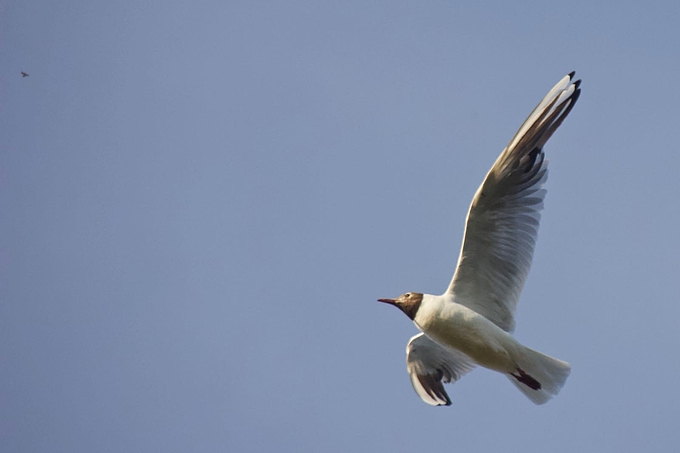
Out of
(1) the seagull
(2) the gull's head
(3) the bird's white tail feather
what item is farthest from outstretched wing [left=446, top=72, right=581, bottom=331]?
(3) the bird's white tail feather

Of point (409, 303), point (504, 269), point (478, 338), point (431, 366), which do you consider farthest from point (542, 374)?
point (431, 366)

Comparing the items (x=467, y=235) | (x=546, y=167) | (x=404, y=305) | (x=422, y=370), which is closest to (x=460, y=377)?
(x=422, y=370)

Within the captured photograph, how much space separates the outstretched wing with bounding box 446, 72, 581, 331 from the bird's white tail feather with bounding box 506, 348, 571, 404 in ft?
1.58

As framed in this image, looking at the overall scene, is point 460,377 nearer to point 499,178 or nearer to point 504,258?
point 504,258

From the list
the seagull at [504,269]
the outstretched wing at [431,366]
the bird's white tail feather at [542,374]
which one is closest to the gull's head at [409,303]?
the seagull at [504,269]

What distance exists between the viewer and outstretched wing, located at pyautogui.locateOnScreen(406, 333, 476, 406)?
9172 millimetres

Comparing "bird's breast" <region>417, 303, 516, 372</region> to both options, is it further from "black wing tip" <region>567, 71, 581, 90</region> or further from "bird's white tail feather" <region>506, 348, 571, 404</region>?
"black wing tip" <region>567, 71, 581, 90</region>

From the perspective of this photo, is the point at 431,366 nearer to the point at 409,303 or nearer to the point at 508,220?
the point at 409,303

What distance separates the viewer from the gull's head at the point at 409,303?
27.4 ft

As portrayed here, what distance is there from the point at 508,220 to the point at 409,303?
117cm

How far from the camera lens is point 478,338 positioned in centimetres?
790

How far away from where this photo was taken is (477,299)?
8281 millimetres

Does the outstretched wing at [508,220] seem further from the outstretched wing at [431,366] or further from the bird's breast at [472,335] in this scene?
the outstretched wing at [431,366]

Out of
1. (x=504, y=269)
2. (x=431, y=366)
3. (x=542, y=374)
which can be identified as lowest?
(x=431, y=366)
